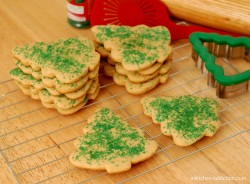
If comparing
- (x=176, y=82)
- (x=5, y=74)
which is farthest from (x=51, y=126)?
(x=176, y=82)

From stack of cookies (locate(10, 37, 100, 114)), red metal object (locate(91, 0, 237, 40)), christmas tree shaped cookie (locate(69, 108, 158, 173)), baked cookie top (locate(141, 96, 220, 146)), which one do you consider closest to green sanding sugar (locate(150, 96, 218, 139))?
baked cookie top (locate(141, 96, 220, 146))

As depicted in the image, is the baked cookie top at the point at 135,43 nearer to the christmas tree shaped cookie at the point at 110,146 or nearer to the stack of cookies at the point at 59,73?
the stack of cookies at the point at 59,73

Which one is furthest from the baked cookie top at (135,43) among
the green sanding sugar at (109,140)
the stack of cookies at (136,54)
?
the green sanding sugar at (109,140)

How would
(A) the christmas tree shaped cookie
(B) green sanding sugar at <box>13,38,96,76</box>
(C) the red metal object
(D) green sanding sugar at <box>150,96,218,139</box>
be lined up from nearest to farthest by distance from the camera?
(A) the christmas tree shaped cookie → (D) green sanding sugar at <box>150,96,218,139</box> → (B) green sanding sugar at <box>13,38,96,76</box> → (C) the red metal object

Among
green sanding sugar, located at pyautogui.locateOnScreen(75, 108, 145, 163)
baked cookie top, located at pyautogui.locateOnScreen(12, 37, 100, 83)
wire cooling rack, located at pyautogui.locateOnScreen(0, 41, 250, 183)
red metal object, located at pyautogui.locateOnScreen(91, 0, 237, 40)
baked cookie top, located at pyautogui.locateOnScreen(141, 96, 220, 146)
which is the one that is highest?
baked cookie top, located at pyautogui.locateOnScreen(12, 37, 100, 83)

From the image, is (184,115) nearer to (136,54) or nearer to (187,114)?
(187,114)

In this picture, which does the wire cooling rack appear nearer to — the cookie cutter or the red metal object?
the cookie cutter

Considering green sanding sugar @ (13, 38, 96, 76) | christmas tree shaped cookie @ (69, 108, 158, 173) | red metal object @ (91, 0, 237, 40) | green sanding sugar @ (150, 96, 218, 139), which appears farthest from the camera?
red metal object @ (91, 0, 237, 40)
